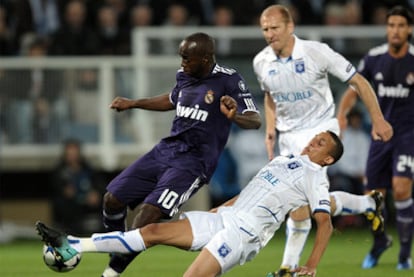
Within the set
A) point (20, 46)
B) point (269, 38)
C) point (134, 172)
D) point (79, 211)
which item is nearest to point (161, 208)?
point (134, 172)

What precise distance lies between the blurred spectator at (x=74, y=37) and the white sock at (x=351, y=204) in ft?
27.1

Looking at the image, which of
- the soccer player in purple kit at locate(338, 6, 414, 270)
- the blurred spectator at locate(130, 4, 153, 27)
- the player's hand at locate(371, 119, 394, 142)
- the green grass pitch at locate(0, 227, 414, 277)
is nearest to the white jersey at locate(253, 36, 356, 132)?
the player's hand at locate(371, 119, 394, 142)

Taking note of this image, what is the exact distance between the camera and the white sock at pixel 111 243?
31.6ft

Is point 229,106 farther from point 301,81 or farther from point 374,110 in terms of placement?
point 301,81

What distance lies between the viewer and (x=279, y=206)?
9945mm

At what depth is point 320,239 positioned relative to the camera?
9.65m

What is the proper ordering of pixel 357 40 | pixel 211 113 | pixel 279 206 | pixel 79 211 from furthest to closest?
1. pixel 357 40
2. pixel 79 211
3. pixel 211 113
4. pixel 279 206

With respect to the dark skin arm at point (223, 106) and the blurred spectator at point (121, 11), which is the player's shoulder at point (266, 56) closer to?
the dark skin arm at point (223, 106)

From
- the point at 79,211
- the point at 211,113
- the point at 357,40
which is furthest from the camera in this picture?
the point at 357,40

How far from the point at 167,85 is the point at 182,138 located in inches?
316

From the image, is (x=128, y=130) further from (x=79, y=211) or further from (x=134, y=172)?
(x=134, y=172)

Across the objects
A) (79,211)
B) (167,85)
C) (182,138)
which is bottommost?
(79,211)

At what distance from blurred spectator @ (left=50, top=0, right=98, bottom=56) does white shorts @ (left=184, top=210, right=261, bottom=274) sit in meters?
9.52

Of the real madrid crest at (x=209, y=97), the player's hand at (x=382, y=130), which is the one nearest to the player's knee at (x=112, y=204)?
the real madrid crest at (x=209, y=97)
